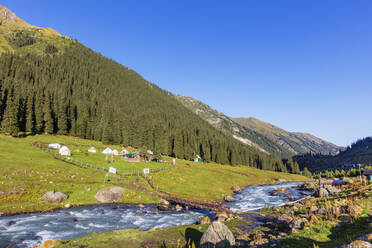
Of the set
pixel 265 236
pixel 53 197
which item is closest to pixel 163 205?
pixel 53 197

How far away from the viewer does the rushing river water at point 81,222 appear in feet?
85.3

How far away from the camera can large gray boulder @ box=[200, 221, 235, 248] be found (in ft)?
66.3

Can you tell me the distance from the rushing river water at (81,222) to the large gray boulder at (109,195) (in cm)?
313

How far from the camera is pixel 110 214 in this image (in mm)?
38188

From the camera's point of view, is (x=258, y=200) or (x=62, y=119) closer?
(x=258, y=200)

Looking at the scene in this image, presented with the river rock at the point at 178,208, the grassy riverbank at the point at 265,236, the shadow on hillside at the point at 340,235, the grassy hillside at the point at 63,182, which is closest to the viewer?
the shadow on hillside at the point at 340,235

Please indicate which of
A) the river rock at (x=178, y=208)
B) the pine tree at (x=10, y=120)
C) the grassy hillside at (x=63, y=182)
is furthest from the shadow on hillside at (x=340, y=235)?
the pine tree at (x=10, y=120)

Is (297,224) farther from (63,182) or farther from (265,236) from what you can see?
(63,182)

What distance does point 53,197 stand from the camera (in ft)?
136

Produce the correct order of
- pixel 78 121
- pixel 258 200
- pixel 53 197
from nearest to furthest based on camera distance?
1. pixel 53 197
2. pixel 258 200
3. pixel 78 121

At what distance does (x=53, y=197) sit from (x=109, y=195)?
11.4 m

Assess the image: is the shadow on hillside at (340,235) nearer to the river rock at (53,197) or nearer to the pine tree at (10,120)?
the river rock at (53,197)

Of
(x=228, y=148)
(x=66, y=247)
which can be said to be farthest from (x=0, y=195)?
(x=228, y=148)

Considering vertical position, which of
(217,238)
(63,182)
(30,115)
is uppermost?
(30,115)
